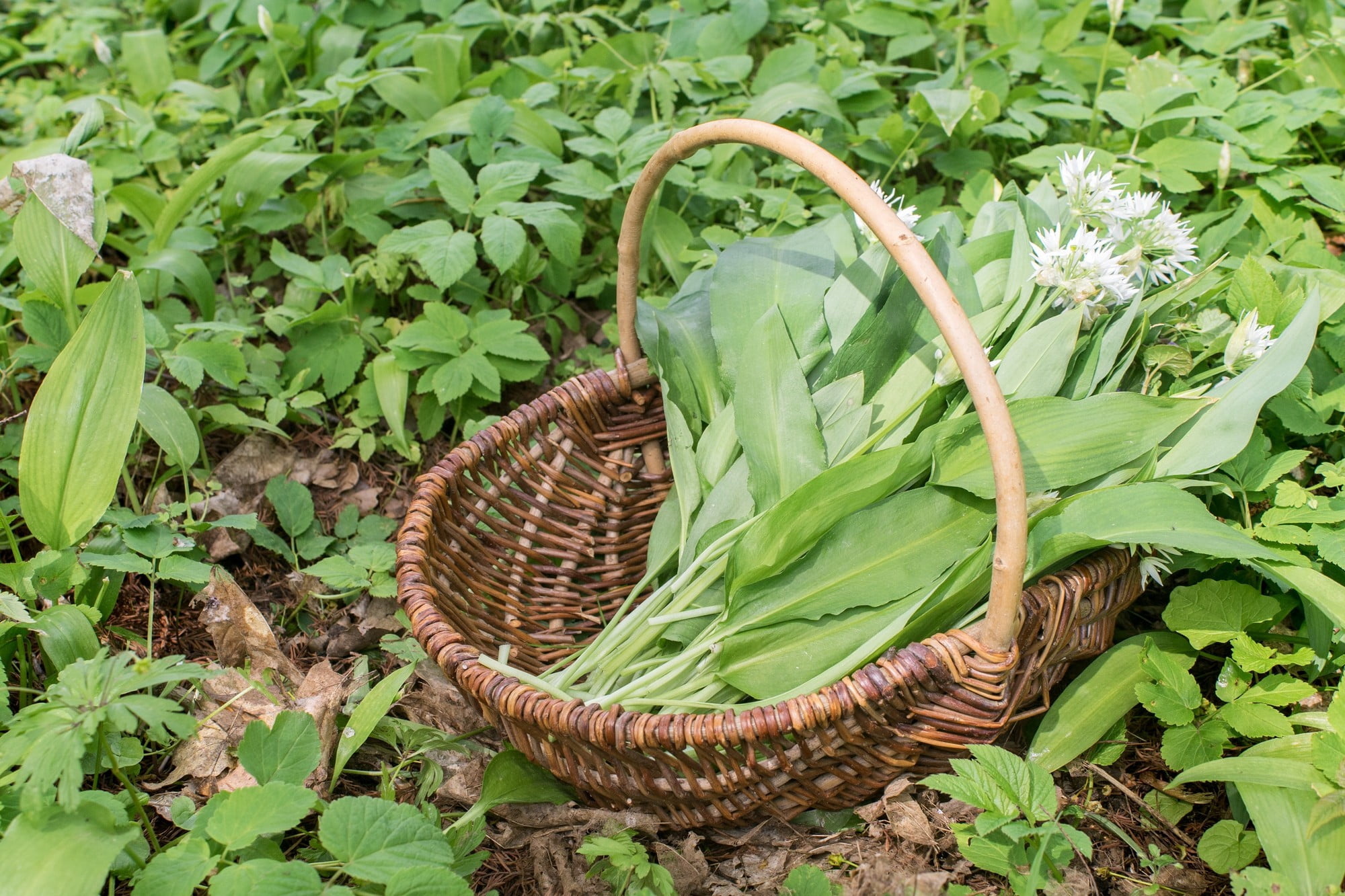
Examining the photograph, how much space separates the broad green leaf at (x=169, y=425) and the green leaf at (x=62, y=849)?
680 millimetres

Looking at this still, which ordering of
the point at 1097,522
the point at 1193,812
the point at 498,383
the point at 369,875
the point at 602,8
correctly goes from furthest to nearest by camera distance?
the point at 602,8, the point at 498,383, the point at 1193,812, the point at 1097,522, the point at 369,875

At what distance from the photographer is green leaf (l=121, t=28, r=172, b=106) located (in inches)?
100.0

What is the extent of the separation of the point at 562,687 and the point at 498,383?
0.60 m

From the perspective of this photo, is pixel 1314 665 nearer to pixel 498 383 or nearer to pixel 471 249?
pixel 498 383

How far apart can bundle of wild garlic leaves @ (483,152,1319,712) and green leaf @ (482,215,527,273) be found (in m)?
0.31

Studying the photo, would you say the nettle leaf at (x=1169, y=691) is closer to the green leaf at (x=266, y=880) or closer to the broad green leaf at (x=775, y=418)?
the broad green leaf at (x=775, y=418)

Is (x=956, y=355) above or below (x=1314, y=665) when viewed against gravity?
above

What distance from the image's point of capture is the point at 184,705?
1.30 m

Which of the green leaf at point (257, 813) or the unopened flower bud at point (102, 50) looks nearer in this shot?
the green leaf at point (257, 813)

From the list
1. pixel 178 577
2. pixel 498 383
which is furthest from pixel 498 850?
pixel 498 383

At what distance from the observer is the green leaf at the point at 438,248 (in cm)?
172

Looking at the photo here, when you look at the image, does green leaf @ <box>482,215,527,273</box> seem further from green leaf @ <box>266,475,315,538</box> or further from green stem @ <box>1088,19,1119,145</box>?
green stem @ <box>1088,19,1119,145</box>

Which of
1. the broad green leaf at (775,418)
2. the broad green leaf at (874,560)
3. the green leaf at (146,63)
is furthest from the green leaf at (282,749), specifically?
the green leaf at (146,63)

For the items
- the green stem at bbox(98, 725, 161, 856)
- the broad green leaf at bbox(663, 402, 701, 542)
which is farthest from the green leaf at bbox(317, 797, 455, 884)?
the broad green leaf at bbox(663, 402, 701, 542)
